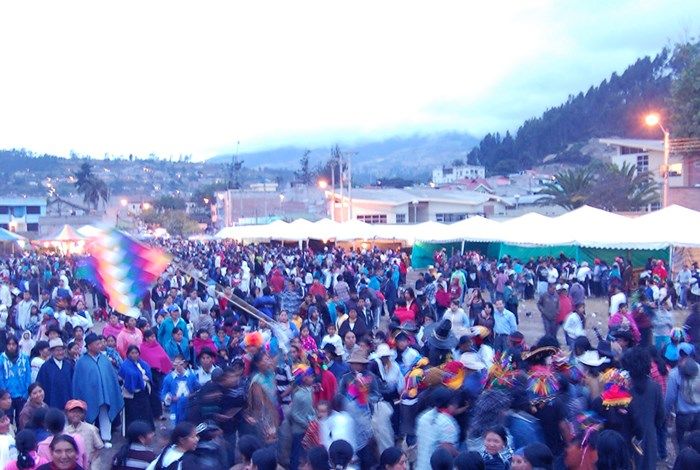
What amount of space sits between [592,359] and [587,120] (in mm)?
123046

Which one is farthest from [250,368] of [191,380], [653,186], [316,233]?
[653,186]

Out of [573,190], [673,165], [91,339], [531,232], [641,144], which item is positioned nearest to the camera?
[91,339]

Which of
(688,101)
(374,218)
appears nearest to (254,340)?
(688,101)

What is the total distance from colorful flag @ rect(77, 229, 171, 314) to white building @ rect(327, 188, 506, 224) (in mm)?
38411

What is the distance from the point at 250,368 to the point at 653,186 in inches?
1659

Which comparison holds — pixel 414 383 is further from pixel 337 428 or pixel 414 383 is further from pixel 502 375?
pixel 337 428

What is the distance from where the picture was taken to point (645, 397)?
5.82 metres

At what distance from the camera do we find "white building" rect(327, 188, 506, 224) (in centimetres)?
4916

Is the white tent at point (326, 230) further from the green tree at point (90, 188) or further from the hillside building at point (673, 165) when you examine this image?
the green tree at point (90, 188)

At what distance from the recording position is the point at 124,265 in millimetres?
8664

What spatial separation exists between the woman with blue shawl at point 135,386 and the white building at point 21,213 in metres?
68.7

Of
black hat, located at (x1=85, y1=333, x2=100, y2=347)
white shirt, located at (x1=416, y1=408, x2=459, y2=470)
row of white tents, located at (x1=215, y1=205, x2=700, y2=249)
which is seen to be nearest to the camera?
white shirt, located at (x1=416, y1=408, x2=459, y2=470)

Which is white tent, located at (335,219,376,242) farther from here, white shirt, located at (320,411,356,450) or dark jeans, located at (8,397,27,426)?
white shirt, located at (320,411,356,450)

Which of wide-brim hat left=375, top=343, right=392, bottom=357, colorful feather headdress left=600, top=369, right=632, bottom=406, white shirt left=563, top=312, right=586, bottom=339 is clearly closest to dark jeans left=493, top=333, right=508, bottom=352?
white shirt left=563, top=312, right=586, bottom=339
